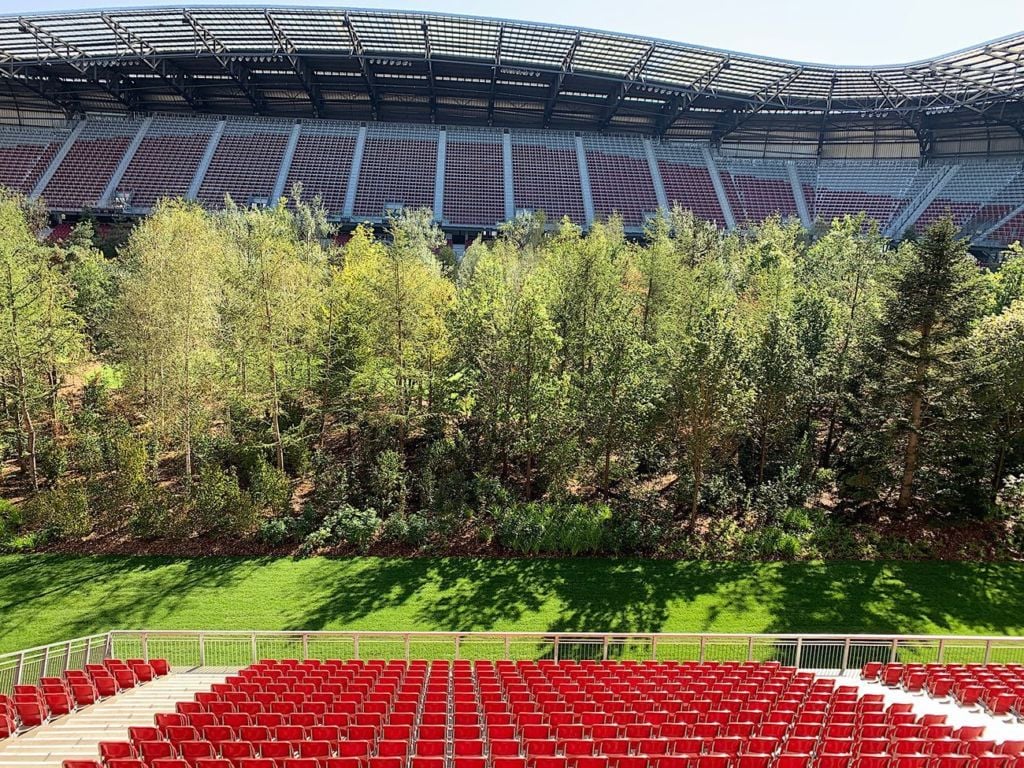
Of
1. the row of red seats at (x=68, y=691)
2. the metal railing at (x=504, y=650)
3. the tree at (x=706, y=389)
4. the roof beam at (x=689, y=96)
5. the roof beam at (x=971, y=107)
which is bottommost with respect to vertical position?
the metal railing at (x=504, y=650)

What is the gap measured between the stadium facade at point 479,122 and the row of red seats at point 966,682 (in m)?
54.9

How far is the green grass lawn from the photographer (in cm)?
1625

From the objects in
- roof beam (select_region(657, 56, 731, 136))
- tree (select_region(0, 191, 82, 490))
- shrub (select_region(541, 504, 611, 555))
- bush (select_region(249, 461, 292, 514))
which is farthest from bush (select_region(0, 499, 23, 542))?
roof beam (select_region(657, 56, 731, 136))

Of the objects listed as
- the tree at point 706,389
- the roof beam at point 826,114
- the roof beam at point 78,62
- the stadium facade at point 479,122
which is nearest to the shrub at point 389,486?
the tree at point 706,389

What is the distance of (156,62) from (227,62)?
287 inches

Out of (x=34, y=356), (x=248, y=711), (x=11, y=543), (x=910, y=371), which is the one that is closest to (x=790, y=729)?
(x=248, y=711)

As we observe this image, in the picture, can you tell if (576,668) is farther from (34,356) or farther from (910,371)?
(34,356)

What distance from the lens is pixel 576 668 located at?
12320 mm

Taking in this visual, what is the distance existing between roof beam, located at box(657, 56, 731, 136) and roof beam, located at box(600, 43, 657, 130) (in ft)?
20.5

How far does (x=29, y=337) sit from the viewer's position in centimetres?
2130

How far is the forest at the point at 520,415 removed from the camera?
19156mm

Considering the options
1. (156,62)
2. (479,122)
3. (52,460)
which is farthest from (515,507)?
(479,122)

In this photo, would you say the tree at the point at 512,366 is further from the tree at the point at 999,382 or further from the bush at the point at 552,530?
the tree at the point at 999,382

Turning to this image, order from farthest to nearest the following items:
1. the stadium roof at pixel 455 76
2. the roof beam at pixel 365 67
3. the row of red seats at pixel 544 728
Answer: the roof beam at pixel 365 67, the stadium roof at pixel 455 76, the row of red seats at pixel 544 728
